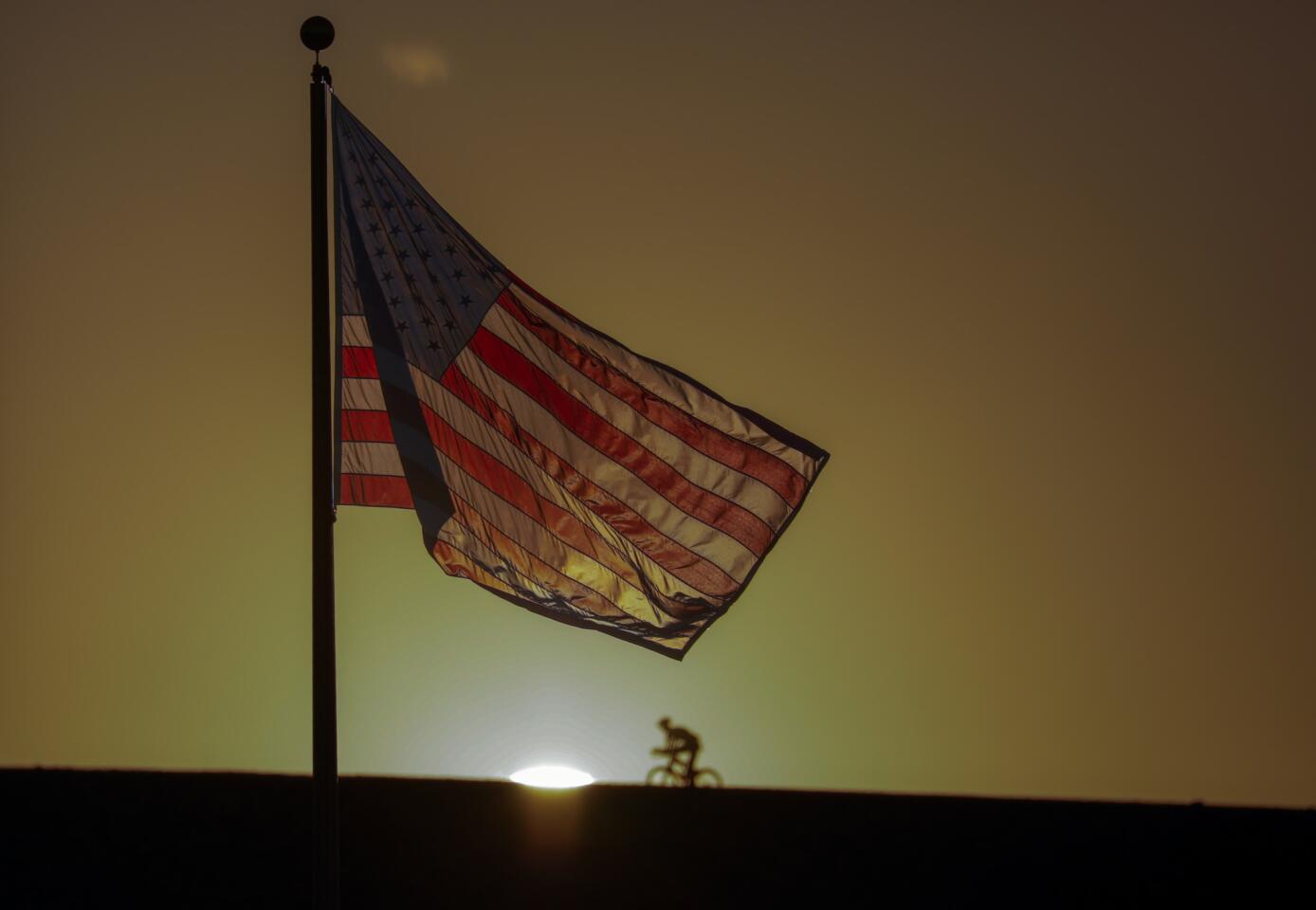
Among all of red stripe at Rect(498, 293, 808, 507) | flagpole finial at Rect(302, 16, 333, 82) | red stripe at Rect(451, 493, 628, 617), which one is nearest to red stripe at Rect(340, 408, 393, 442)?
red stripe at Rect(451, 493, 628, 617)

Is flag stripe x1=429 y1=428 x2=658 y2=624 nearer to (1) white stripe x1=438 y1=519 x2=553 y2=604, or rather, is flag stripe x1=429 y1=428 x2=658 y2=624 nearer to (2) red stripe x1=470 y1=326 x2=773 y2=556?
(1) white stripe x1=438 y1=519 x2=553 y2=604

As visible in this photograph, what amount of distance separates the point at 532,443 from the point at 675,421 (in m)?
0.77

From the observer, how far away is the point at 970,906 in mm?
7117

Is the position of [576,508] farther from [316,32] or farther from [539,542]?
[316,32]

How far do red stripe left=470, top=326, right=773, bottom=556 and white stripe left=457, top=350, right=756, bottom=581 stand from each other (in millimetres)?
31

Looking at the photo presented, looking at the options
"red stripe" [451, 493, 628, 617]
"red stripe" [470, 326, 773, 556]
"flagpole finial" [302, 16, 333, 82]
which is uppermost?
"flagpole finial" [302, 16, 333, 82]

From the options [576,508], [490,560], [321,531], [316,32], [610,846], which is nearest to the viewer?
[321,531]

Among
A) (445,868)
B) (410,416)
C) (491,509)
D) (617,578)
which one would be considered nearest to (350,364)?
(410,416)

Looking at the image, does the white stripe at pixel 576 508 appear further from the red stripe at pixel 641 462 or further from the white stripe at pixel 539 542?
the red stripe at pixel 641 462

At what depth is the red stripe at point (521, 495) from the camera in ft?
23.3

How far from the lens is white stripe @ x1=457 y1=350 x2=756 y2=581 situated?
24.0 ft

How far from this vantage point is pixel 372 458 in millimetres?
7211

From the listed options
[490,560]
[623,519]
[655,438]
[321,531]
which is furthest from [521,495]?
[321,531]

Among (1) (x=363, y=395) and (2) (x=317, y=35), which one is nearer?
(2) (x=317, y=35)
